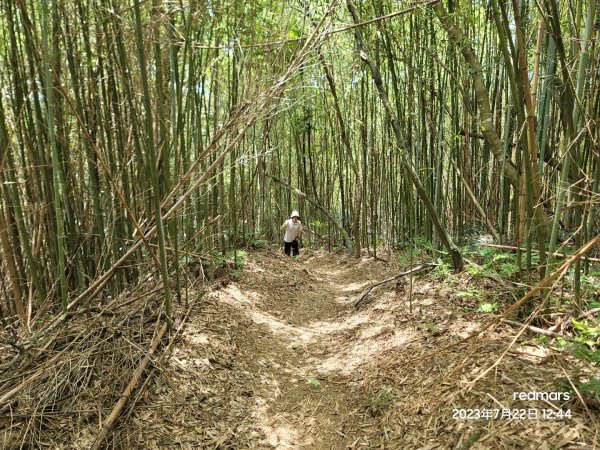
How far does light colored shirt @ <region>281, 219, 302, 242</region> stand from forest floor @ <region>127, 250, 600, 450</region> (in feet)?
11.1

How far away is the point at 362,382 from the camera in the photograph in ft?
8.51

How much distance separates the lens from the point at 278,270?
5.98 meters

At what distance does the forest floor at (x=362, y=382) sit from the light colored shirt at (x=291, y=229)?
3.37 m

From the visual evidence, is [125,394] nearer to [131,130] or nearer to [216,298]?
[216,298]

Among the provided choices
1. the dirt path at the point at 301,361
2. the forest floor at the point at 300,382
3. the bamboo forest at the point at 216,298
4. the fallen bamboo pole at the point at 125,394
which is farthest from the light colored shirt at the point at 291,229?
the fallen bamboo pole at the point at 125,394

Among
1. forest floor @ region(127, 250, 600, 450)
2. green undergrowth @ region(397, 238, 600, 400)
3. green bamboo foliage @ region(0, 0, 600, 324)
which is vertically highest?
green bamboo foliage @ region(0, 0, 600, 324)

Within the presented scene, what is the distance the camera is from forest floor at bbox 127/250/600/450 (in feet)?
5.55

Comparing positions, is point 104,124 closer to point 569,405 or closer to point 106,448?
point 106,448

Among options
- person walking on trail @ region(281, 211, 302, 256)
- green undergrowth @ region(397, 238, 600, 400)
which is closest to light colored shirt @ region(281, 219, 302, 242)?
person walking on trail @ region(281, 211, 302, 256)

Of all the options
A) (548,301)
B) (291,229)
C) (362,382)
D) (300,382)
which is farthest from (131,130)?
(291,229)

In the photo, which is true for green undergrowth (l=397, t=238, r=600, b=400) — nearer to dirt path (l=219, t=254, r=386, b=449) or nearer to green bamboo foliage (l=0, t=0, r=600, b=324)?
green bamboo foliage (l=0, t=0, r=600, b=324)

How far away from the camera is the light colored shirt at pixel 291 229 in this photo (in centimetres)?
732

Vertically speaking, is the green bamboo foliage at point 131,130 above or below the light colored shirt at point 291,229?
above

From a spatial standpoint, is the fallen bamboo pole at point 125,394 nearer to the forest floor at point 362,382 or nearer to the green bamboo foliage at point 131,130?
the forest floor at point 362,382
